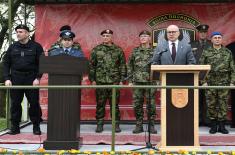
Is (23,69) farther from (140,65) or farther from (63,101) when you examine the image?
(140,65)

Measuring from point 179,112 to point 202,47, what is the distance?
9.38 ft

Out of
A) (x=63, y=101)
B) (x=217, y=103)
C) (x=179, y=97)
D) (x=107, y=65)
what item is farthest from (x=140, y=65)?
(x=179, y=97)

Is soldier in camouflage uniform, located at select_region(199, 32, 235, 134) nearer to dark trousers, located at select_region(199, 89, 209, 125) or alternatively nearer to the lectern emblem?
dark trousers, located at select_region(199, 89, 209, 125)

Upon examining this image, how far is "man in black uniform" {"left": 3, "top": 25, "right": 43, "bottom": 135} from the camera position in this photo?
297 inches

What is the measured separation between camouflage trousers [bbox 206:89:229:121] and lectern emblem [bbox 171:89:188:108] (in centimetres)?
224

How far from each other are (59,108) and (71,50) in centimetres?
103

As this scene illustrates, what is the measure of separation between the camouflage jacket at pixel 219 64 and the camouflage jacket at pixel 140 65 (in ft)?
3.06

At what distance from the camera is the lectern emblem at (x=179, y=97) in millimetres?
5762

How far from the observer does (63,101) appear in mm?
6336

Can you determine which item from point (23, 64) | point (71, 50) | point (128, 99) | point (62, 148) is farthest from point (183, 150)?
point (128, 99)

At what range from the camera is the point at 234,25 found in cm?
934

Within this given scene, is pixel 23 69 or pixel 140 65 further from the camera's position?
pixel 140 65

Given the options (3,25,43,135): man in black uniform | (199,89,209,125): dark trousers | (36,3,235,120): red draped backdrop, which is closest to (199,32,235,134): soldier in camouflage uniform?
(199,89,209,125): dark trousers

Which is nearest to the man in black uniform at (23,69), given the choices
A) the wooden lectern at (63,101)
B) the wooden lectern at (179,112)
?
the wooden lectern at (63,101)
